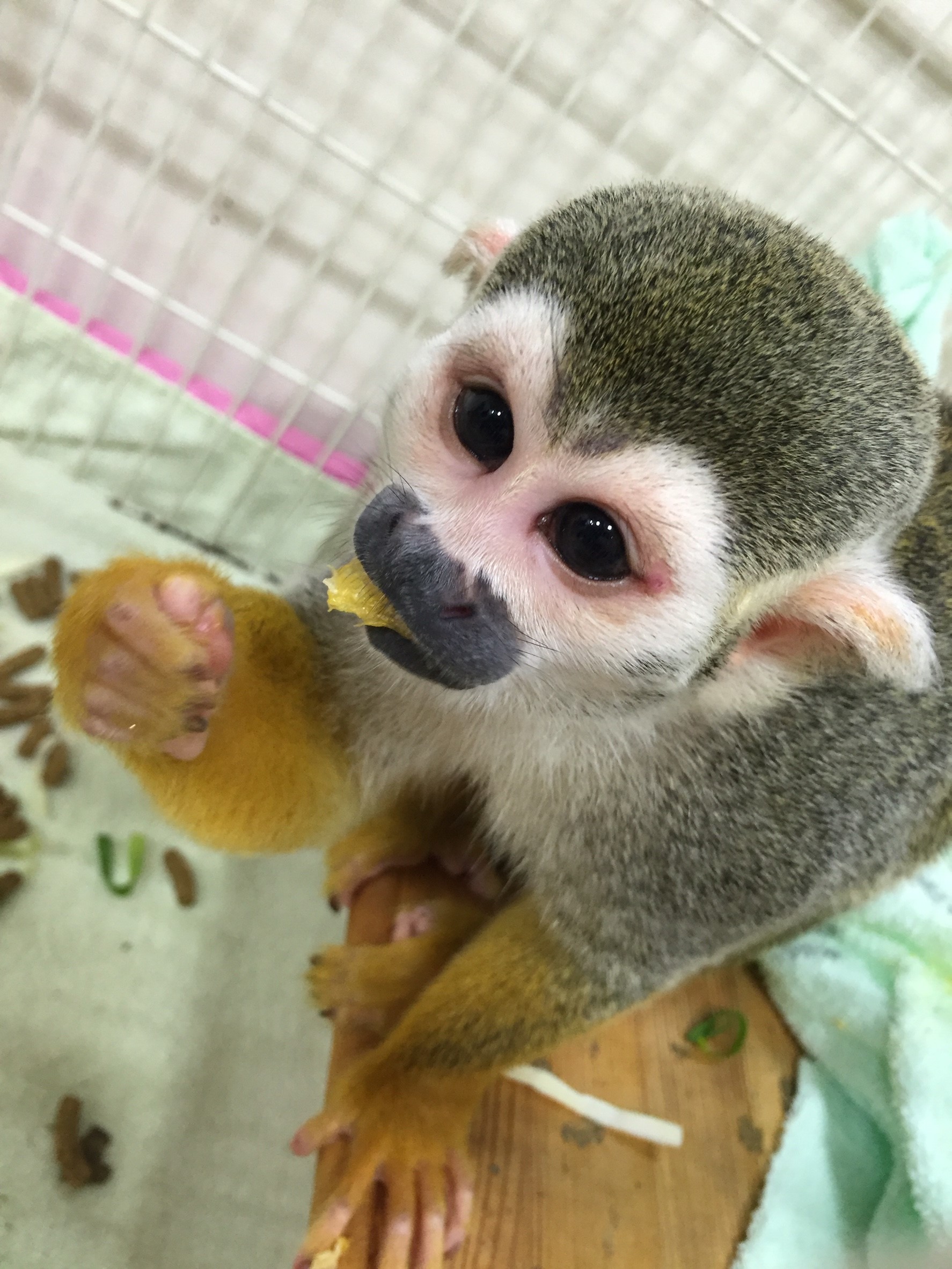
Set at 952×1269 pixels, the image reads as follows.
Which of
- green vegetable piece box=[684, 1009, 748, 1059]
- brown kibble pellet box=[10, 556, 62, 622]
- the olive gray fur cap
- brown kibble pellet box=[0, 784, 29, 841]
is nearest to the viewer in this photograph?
the olive gray fur cap

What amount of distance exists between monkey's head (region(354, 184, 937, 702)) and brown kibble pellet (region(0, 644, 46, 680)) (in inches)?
55.5

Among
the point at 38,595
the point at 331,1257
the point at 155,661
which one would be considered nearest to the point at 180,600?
the point at 155,661

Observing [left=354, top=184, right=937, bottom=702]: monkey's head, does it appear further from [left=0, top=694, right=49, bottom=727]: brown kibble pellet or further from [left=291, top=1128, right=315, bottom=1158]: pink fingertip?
[left=0, top=694, right=49, bottom=727]: brown kibble pellet

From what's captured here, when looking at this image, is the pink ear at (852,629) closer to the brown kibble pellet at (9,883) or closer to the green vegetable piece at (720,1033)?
the green vegetable piece at (720,1033)

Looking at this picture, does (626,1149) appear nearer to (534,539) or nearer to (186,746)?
(186,746)

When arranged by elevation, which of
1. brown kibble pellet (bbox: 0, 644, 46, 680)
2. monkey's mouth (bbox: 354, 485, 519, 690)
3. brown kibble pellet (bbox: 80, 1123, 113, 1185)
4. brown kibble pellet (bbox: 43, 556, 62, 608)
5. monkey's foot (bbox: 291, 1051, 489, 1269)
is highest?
monkey's mouth (bbox: 354, 485, 519, 690)

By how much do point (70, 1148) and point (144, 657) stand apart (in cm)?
99

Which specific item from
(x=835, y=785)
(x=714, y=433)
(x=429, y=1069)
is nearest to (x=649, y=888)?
(x=835, y=785)

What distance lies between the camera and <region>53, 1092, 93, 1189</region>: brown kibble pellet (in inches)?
58.5

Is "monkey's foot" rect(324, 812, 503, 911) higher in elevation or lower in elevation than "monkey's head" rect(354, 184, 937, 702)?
lower

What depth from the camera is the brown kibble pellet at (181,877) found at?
1.86 metres

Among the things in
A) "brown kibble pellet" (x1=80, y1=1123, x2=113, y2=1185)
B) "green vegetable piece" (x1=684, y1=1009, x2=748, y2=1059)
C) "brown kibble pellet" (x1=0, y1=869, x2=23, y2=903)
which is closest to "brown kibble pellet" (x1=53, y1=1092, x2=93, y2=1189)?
"brown kibble pellet" (x1=80, y1=1123, x2=113, y2=1185)

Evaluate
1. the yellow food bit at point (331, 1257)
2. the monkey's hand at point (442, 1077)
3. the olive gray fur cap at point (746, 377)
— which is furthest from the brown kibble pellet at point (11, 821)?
the olive gray fur cap at point (746, 377)

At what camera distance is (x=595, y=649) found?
2.85 ft
